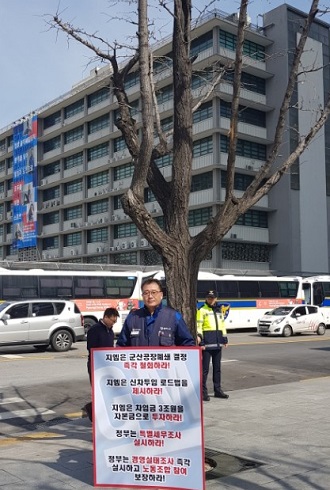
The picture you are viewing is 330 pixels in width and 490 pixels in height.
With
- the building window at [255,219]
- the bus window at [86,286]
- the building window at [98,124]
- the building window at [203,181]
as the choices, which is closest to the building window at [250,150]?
the building window at [203,181]

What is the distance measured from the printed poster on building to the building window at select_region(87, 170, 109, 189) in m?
53.0

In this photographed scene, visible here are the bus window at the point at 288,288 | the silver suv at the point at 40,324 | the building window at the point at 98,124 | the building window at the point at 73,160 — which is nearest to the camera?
the silver suv at the point at 40,324

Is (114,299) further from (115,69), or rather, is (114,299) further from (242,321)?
(115,69)

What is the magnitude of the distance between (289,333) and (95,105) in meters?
37.6

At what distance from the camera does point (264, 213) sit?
48.5 meters

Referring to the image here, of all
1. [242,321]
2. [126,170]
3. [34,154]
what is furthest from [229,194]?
[34,154]

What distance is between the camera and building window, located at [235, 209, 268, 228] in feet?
155

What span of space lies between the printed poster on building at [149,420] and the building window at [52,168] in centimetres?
6051

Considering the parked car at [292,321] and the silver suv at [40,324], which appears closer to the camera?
the silver suv at [40,324]

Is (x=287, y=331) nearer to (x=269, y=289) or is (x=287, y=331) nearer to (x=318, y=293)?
(x=269, y=289)

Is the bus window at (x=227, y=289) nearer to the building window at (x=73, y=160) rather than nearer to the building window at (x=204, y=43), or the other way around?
the building window at (x=204, y=43)

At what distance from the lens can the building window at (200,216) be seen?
1831 inches

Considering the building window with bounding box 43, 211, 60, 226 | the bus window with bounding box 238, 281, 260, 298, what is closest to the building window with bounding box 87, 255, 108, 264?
the building window with bounding box 43, 211, 60, 226

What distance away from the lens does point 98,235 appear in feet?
191
